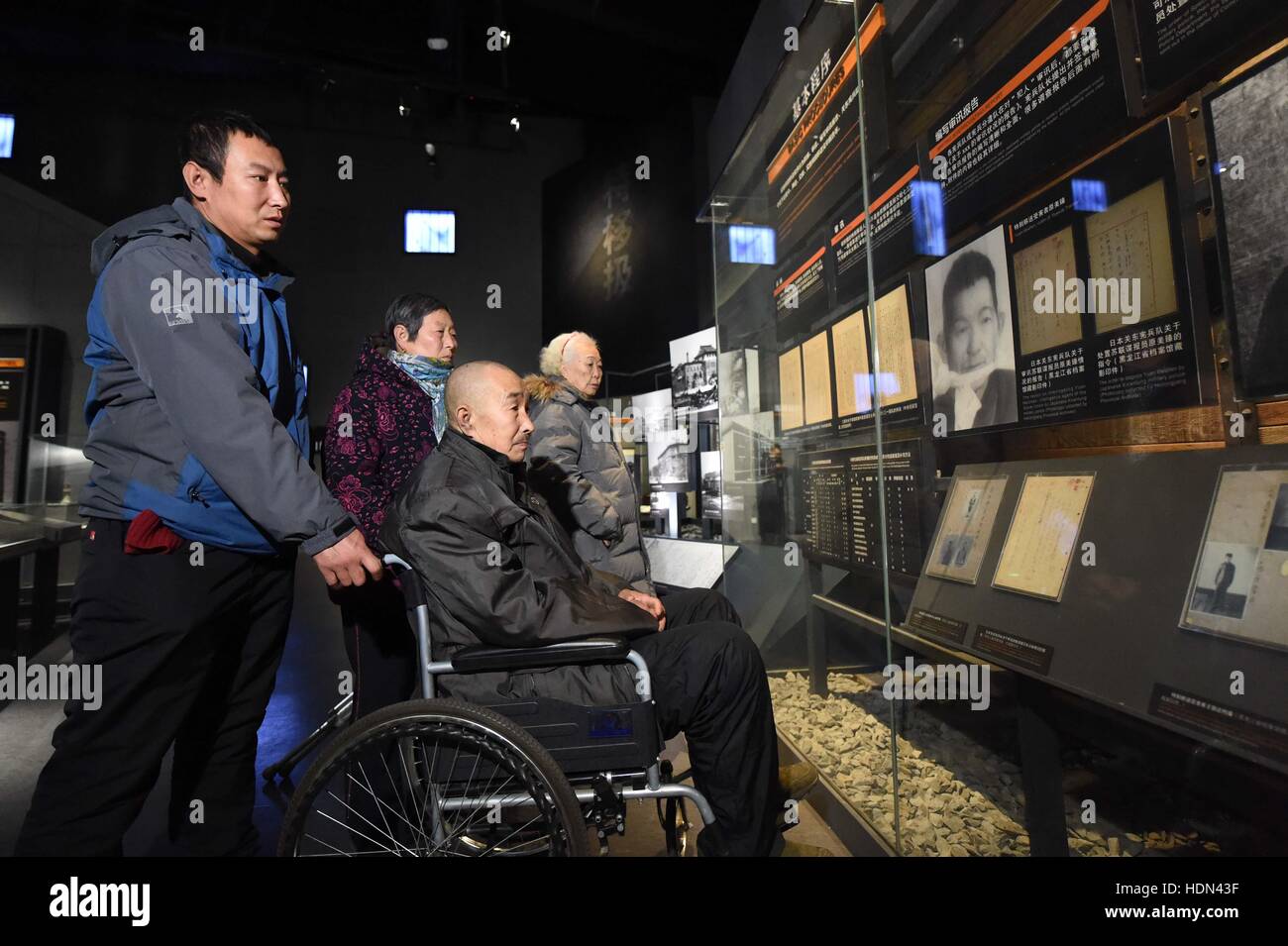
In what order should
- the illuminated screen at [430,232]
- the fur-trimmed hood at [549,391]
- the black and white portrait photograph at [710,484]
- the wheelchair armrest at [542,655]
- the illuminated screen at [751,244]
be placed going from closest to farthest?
the wheelchair armrest at [542,655], the fur-trimmed hood at [549,391], the illuminated screen at [751,244], the black and white portrait photograph at [710,484], the illuminated screen at [430,232]

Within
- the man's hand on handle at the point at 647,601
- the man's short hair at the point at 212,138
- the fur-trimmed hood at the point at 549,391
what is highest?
the man's short hair at the point at 212,138

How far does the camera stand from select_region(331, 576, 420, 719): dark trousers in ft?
5.76

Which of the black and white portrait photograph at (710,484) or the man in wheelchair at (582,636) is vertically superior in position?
the black and white portrait photograph at (710,484)

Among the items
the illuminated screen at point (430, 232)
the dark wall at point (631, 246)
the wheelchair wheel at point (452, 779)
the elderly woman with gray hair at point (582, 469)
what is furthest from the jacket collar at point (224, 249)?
the illuminated screen at point (430, 232)

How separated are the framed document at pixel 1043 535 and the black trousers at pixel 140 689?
1624 mm

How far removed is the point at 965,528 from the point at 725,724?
82 centimetres

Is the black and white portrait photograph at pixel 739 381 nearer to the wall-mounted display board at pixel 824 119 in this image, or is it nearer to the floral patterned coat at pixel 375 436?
the wall-mounted display board at pixel 824 119

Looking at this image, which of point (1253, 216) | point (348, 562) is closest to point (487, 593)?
point (348, 562)

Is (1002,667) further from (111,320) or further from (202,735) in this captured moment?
(111,320)

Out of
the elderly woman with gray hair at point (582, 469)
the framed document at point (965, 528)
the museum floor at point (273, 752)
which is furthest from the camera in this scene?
the elderly woman with gray hair at point (582, 469)

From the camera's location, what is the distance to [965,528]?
1.71 m

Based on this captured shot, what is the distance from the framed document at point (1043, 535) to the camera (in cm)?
138

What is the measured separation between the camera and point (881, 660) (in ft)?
6.12

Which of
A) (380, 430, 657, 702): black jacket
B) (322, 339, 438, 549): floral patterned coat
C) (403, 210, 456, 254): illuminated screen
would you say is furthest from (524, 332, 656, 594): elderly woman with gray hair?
(403, 210, 456, 254): illuminated screen
